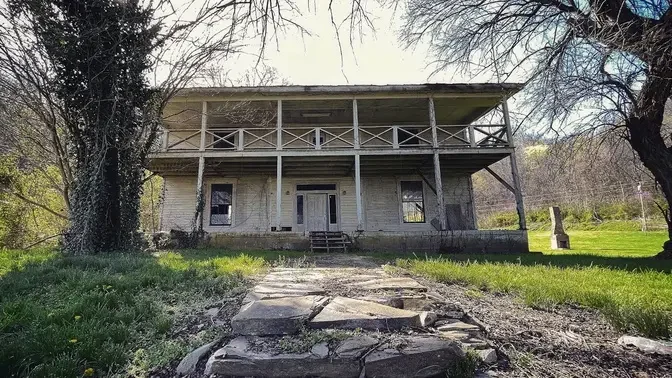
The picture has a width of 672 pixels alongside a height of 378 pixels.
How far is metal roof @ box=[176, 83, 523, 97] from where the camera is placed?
1161cm

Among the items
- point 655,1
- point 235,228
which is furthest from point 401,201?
point 655,1

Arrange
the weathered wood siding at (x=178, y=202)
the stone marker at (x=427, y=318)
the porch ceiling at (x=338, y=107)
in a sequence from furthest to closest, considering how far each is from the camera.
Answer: the weathered wood siding at (x=178, y=202) < the porch ceiling at (x=338, y=107) < the stone marker at (x=427, y=318)

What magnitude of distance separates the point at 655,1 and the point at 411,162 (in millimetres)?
7808

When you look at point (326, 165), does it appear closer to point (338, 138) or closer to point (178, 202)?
point (338, 138)

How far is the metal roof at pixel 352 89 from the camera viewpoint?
38.1 feet

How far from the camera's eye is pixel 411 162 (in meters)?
13.1

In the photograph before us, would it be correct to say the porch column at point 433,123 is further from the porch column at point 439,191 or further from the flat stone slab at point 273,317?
the flat stone slab at point 273,317

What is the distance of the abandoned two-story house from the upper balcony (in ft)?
0.16

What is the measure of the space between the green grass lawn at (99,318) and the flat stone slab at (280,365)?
17.2 inches

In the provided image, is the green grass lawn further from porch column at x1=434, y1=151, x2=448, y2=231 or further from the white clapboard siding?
the white clapboard siding

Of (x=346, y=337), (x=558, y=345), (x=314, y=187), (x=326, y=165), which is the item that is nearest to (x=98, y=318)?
(x=346, y=337)

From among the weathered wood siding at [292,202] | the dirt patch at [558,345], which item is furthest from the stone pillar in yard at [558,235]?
the dirt patch at [558,345]

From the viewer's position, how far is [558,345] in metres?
2.01

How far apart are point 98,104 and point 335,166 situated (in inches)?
313
